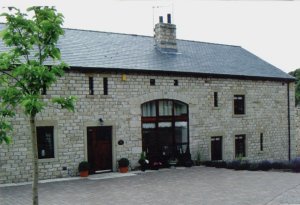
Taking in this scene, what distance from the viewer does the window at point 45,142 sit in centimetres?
1407

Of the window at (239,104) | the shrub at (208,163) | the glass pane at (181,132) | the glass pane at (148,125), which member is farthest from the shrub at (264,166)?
the glass pane at (148,125)

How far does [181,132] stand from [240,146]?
4.74m

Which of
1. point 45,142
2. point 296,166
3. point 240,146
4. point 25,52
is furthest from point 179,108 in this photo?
point 25,52

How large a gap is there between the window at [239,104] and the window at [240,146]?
1503mm

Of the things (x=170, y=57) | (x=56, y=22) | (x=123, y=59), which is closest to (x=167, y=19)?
(x=170, y=57)

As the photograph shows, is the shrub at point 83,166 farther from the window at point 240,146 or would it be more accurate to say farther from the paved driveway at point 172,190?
the window at point 240,146

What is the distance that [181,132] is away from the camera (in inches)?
711

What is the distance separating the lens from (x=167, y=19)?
2027cm

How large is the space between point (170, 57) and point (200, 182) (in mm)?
8416

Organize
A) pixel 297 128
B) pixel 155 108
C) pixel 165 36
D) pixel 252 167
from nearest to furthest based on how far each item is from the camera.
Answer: pixel 252 167 < pixel 155 108 < pixel 165 36 < pixel 297 128

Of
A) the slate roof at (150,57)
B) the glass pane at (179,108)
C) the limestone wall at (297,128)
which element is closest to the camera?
the slate roof at (150,57)

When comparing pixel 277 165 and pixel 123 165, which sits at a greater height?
pixel 123 165

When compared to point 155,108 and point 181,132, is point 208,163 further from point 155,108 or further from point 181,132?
point 155,108

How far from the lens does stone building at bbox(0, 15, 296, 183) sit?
47.4 ft
